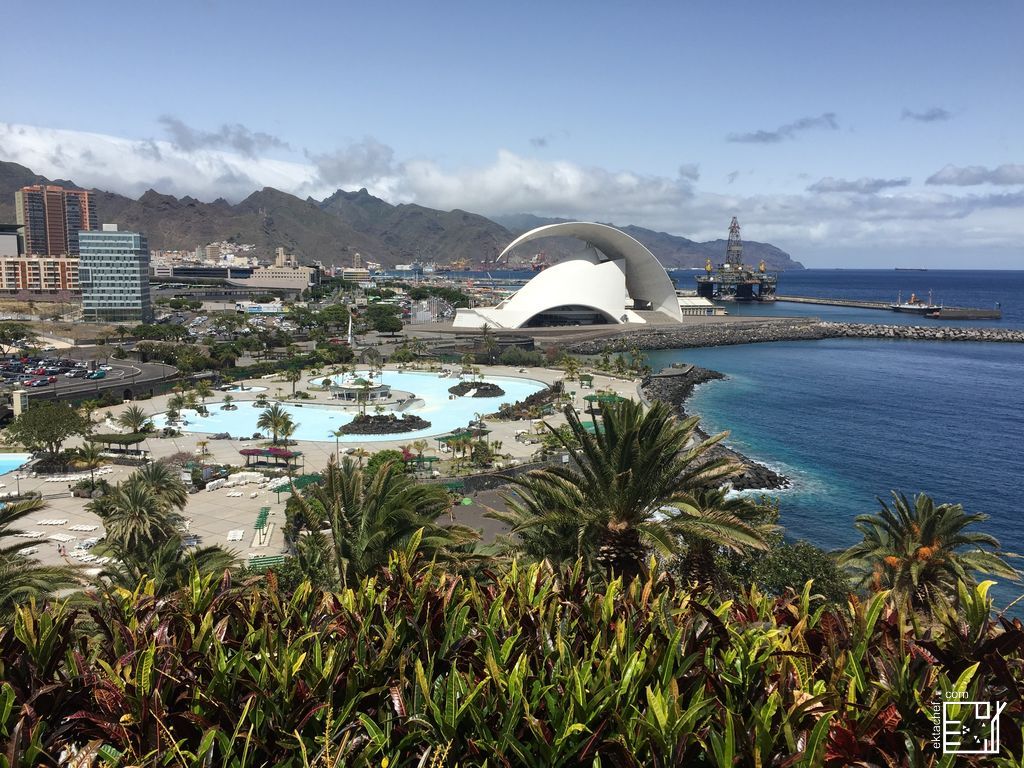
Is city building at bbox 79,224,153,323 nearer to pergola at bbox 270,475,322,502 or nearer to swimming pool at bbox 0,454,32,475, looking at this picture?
swimming pool at bbox 0,454,32,475

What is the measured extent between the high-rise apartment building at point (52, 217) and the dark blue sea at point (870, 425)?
13484cm

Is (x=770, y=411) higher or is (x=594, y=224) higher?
(x=594, y=224)

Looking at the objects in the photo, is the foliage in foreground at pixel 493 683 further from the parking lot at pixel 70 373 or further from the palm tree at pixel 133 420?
the parking lot at pixel 70 373

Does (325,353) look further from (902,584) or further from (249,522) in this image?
(902,584)

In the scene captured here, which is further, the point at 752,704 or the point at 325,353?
the point at 325,353

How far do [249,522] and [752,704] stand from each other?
1885 cm

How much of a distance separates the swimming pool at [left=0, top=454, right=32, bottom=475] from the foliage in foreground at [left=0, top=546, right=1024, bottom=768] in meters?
24.8

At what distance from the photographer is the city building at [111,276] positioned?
238 ft

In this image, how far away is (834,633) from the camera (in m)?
5.70

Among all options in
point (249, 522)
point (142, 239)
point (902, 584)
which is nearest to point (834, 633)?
point (902, 584)

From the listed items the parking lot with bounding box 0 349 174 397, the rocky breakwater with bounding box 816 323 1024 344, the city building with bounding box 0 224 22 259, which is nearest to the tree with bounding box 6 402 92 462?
the parking lot with bounding box 0 349 174 397

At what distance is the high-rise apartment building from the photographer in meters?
142

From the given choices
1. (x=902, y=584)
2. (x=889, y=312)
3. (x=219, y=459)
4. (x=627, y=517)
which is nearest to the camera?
(x=627, y=517)

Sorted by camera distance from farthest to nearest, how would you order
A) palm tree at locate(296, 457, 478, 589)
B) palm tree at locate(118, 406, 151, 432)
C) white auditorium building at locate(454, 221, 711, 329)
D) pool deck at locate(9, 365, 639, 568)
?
white auditorium building at locate(454, 221, 711, 329) < palm tree at locate(118, 406, 151, 432) < pool deck at locate(9, 365, 639, 568) < palm tree at locate(296, 457, 478, 589)
